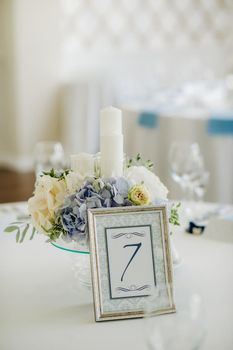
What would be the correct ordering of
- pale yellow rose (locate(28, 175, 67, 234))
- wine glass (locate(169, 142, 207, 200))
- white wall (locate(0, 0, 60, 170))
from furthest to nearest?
1. white wall (locate(0, 0, 60, 170))
2. wine glass (locate(169, 142, 207, 200))
3. pale yellow rose (locate(28, 175, 67, 234))

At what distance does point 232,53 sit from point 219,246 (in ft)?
13.4

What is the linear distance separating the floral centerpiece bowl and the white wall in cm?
330

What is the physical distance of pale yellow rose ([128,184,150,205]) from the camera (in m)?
0.76

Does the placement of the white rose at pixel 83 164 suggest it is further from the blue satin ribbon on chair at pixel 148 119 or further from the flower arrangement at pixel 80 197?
the blue satin ribbon on chair at pixel 148 119

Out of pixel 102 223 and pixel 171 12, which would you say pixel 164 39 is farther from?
pixel 102 223

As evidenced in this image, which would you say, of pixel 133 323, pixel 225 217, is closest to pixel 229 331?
pixel 133 323

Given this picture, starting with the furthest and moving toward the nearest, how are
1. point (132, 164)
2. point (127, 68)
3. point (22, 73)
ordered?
point (127, 68) → point (22, 73) → point (132, 164)

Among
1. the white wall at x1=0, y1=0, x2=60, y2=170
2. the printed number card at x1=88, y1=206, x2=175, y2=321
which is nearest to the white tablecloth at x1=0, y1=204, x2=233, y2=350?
the printed number card at x1=88, y1=206, x2=175, y2=321

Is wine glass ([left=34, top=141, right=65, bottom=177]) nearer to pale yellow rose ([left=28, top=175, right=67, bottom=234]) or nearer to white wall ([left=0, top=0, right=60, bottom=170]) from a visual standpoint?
pale yellow rose ([left=28, top=175, right=67, bottom=234])

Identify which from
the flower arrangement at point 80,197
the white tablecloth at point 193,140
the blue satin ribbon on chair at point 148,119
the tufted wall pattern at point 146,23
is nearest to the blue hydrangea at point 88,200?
the flower arrangement at point 80,197

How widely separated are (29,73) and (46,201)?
335cm

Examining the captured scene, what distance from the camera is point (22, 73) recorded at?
13.0 ft

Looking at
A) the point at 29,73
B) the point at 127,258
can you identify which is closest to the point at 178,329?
the point at 127,258

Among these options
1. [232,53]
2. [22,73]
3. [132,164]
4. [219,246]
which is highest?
[232,53]
